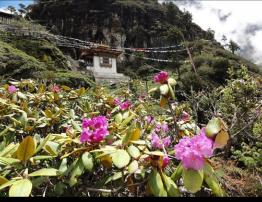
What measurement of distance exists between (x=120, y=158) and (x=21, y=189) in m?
0.38

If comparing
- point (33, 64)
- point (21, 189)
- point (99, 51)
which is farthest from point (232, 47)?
point (21, 189)

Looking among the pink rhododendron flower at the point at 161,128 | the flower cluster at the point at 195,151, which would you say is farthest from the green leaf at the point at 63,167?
the pink rhododendron flower at the point at 161,128

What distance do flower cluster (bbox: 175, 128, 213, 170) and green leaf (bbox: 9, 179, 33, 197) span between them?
0.55m


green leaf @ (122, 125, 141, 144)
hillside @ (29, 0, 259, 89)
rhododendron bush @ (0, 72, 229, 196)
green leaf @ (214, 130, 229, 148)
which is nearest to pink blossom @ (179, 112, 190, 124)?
rhododendron bush @ (0, 72, 229, 196)

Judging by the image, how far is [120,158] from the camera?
1.48 metres

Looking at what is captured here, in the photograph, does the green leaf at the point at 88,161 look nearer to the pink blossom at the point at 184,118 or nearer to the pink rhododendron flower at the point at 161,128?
the pink rhododendron flower at the point at 161,128

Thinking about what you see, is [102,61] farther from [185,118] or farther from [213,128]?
[213,128]

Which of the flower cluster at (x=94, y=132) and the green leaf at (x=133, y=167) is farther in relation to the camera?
the flower cluster at (x=94, y=132)

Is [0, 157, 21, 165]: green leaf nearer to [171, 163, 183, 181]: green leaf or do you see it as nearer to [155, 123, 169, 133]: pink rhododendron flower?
[171, 163, 183, 181]: green leaf

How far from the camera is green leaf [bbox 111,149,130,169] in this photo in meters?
1.45

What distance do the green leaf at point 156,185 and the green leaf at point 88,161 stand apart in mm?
264

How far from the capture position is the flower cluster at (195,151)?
4.44 ft

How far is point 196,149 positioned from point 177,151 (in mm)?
73

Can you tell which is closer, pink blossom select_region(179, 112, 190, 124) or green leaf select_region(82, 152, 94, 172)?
green leaf select_region(82, 152, 94, 172)
